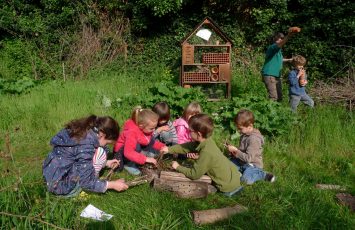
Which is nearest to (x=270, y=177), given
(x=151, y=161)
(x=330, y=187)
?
(x=330, y=187)

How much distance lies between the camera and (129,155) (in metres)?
5.03

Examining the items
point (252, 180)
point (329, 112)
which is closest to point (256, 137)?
point (252, 180)

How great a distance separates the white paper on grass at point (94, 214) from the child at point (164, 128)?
6.80 feet

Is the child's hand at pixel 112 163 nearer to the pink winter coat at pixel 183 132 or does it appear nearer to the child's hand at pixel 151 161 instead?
the child's hand at pixel 151 161

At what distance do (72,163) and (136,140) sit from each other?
41.8 inches

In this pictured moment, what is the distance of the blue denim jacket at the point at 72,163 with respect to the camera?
430 cm

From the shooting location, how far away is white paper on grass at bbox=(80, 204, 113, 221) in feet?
12.3

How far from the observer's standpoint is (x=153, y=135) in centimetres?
578

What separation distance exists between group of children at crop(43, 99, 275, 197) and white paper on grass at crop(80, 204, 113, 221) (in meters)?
0.34

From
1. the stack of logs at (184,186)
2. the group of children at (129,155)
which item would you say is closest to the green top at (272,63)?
the group of children at (129,155)

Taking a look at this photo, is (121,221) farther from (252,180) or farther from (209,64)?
(209,64)

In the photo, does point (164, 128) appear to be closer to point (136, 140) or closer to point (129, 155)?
point (136, 140)

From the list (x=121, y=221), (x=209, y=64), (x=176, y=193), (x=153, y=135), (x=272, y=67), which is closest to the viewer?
(x=121, y=221)

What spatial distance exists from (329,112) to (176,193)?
3580 millimetres
